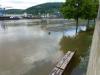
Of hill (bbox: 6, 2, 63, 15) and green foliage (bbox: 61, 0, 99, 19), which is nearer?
green foliage (bbox: 61, 0, 99, 19)

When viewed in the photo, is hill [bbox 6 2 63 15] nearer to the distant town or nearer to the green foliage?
the distant town

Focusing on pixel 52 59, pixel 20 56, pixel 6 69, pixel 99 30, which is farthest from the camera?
pixel 20 56

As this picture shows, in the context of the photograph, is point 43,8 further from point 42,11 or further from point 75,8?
point 75,8

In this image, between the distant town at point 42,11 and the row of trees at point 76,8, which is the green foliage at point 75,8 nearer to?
the row of trees at point 76,8

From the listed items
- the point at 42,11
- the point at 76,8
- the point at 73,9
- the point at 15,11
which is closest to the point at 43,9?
the point at 42,11

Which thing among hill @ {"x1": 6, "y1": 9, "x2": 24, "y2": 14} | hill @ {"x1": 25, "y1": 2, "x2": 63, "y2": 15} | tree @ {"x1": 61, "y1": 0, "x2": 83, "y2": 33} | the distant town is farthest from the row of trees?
hill @ {"x1": 6, "y1": 9, "x2": 24, "y2": 14}

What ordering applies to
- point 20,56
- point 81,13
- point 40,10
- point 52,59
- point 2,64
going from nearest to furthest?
point 2,64 → point 52,59 → point 20,56 → point 81,13 → point 40,10

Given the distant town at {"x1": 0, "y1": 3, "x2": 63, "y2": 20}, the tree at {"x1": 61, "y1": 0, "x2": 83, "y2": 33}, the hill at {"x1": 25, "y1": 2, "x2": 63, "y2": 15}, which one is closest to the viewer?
the tree at {"x1": 61, "y1": 0, "x2": 83, "y2": 33}

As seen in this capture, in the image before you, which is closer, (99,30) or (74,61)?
(99,30)

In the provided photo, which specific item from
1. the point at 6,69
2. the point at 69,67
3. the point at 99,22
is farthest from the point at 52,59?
the point at 99,22

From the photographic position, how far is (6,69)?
1154cm

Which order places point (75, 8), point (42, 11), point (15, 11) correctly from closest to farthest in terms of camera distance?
point (75, 8)
point (42, 11)
point (15, 11)

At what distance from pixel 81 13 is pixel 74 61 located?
17.9m

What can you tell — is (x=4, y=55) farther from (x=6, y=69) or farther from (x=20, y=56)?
(x=6, y=69)
